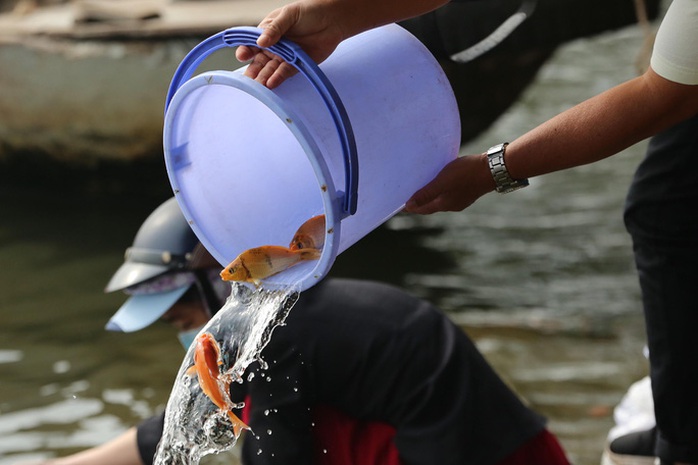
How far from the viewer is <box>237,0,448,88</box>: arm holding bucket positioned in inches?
74.0

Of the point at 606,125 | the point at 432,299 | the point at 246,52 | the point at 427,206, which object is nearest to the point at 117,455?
the point at 427,206

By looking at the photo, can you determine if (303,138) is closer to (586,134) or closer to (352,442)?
(586,134)

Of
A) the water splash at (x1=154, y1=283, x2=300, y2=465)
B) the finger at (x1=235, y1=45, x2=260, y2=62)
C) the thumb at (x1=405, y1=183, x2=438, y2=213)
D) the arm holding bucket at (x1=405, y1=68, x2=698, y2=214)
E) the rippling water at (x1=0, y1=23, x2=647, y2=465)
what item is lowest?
the rippling water at (x1=0, y1=23, x2=647, y2=465)

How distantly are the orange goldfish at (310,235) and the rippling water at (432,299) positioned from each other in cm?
213

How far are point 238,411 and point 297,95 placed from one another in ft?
3.77

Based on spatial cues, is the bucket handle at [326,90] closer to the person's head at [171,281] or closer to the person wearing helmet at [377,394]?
the person wearing helmet at [377,394]

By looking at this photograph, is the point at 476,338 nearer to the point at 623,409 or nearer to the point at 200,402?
the point at 623,409

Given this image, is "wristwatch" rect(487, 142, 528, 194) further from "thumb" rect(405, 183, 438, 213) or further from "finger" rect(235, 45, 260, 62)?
"finger" rect(235, 45, 260, 62)

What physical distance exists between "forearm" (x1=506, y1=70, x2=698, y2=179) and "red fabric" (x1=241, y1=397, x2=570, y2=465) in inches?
36.9

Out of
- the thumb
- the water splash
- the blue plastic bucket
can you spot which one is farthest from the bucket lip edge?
the thumb

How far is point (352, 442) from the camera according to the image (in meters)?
2.71

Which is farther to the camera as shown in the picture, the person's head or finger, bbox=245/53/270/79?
the person's head

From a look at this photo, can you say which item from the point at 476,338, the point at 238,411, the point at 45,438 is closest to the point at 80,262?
the point at 45,438

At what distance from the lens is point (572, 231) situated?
22.0 ft
